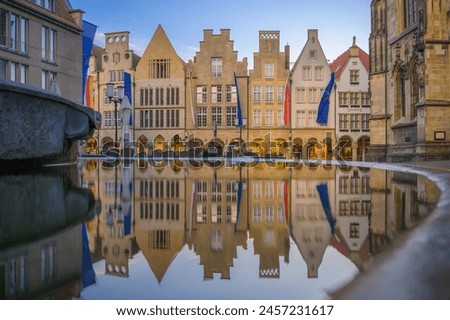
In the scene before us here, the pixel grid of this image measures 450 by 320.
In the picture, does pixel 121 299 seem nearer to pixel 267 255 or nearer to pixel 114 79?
pixel 267 255

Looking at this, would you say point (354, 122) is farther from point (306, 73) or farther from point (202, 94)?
point (202, 94)

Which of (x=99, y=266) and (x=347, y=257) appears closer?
(x=99, y=266)

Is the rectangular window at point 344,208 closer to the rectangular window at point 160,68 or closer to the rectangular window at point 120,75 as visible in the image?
the rectangular window at point 160,68

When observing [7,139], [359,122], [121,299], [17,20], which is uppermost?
[17,20]

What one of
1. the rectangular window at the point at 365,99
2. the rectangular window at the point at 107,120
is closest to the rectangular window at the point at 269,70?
the rectangular window at the point at 365,99

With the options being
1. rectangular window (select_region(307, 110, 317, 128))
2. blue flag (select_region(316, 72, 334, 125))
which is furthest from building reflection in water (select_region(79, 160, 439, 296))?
rectangular window (select_region(307, 110, 317, 128))

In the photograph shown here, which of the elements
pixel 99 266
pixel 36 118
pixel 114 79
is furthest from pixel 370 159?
pixel 114 79

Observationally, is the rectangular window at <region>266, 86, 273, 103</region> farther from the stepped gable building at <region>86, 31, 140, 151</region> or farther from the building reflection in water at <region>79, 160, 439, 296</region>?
the building reflection in water at <region>79, 160, 439, 296</region>

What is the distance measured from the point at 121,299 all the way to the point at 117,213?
191 cm

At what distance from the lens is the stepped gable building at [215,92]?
115 feet

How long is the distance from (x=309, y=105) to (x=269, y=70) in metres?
4.33

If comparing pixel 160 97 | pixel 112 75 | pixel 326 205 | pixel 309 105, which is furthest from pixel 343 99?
pixel 326 205

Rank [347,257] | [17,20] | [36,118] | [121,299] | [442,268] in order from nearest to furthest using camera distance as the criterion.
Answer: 1. [121,299]
2. [442,268]
3. [347,257]
4. [36,118]
5. [17,20]

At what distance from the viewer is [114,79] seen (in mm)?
36188
